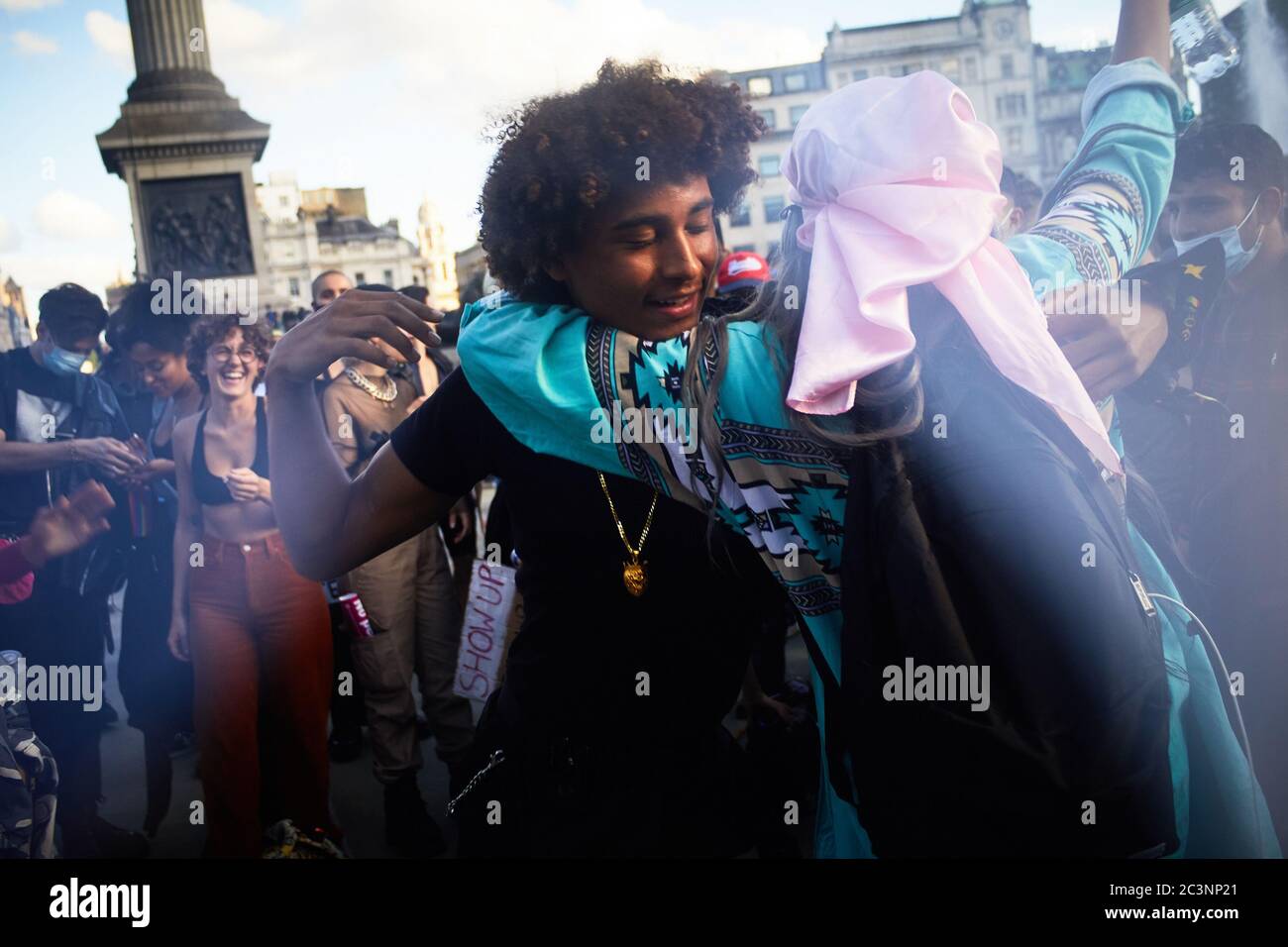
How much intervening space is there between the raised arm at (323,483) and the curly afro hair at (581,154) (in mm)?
223

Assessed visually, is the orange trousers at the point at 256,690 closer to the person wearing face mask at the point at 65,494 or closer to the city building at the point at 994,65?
the person wearing face mask at the point at 65,494

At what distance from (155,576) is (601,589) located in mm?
3630

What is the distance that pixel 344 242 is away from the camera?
5338 cm

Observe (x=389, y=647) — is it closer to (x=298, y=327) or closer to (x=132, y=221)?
(x=298, y=327)

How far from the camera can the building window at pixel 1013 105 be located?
51.7 metres

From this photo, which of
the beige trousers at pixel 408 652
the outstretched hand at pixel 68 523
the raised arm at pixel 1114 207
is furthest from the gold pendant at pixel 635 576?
the beige trousers at pixel 408 652

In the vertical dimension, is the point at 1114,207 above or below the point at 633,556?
above

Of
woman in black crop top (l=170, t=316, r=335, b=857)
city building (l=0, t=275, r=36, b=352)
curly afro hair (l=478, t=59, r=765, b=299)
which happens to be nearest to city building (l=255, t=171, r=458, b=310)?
city building (l=0, t=275, r=36, b=352)

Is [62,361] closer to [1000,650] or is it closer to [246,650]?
[246,650]

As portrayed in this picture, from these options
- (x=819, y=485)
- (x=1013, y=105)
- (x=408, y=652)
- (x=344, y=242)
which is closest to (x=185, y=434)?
(x=408, y=652)

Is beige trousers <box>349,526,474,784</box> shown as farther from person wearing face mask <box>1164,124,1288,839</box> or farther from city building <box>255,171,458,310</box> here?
city building <box>255,171,458,310</box>

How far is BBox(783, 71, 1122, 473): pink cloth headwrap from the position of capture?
1.34m

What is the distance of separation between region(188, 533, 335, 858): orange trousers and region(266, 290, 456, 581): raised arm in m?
2.09
